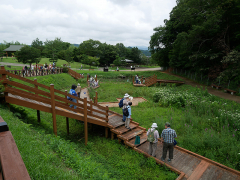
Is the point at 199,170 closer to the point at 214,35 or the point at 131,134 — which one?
the point at 131,134

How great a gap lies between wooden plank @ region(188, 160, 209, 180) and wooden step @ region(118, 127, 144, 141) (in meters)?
3.08

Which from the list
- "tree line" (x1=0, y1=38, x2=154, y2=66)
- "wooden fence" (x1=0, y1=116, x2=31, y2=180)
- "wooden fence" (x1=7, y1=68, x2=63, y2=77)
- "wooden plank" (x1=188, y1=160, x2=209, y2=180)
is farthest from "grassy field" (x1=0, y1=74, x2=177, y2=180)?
"tree line" (x1=0, y1=38, x2=154, y2=66)

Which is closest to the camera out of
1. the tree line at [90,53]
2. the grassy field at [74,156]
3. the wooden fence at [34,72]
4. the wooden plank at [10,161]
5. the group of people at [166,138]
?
the wooden plank at [10,161]

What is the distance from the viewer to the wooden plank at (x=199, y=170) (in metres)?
5.74

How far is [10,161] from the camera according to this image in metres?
1.49

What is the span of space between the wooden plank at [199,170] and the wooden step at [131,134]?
3077 millimetres

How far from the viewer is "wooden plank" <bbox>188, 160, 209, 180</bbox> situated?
5742 mm

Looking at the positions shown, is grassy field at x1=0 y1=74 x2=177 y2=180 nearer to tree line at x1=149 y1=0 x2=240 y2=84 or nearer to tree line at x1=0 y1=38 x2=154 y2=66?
tree line at x1=149 y1=0 x2=240 y2=84

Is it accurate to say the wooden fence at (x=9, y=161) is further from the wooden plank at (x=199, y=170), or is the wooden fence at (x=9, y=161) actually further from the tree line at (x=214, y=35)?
the tree line at (x=214, y=35)

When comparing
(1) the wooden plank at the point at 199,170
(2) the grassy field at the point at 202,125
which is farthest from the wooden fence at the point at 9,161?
(2) the grassy field at the point at 202,125

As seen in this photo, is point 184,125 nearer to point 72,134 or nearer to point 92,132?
point 92,132

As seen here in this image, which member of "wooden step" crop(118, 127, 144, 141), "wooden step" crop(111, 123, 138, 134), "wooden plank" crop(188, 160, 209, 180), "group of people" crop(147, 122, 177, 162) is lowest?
"wooden plank" crop(188, 160, 209, 180)

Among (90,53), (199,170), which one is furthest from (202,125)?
(90,53)

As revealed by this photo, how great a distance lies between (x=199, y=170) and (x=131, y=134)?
3.41 meters
